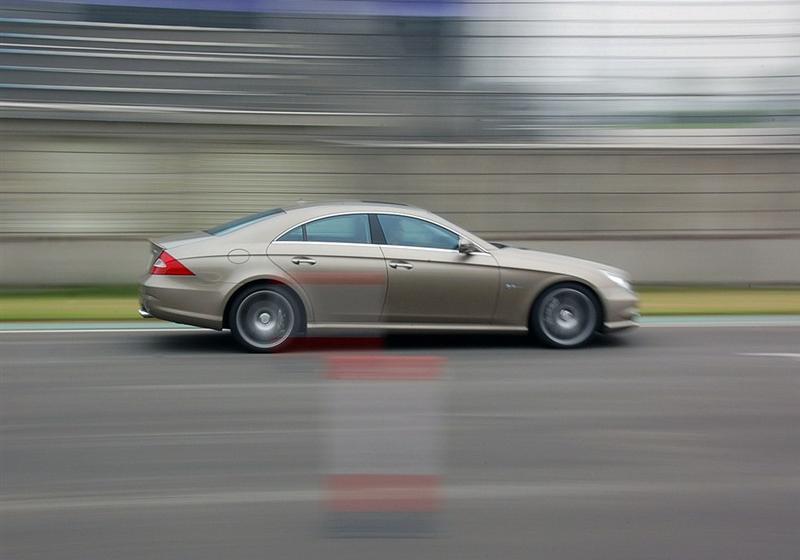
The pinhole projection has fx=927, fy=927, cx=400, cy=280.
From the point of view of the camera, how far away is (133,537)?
414 centimetres

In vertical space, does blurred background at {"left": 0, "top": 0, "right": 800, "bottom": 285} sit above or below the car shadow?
above

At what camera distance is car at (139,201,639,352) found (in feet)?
27.4

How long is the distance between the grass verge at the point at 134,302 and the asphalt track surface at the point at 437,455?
2567 mm

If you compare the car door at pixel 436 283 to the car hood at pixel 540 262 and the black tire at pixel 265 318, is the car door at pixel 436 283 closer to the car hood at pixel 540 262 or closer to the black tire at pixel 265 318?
the car hood at pixel 540 262

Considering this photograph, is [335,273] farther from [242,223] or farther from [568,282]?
[568,282]

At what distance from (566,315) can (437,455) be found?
383 cm

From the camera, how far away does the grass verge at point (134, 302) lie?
11203 mm

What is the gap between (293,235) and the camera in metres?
8.58

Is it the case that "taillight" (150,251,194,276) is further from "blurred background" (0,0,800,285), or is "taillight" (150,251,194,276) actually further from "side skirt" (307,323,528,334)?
"blurred background" (0,0,800,285)

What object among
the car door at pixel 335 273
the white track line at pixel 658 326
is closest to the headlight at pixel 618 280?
the white track line at pixel 658 326

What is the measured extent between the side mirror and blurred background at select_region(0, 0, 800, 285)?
263 inches

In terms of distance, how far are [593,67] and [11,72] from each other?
31.6 ft

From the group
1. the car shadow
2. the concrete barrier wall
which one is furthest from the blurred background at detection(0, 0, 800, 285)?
the car shadow

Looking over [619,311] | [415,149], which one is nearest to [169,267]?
[619,311]
